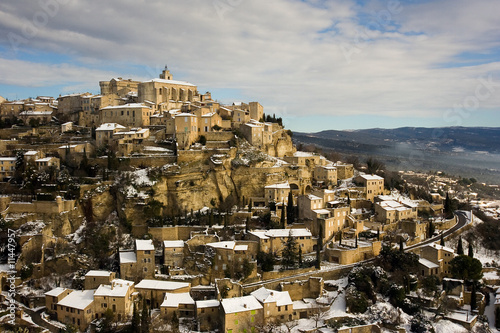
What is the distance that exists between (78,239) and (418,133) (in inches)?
4778

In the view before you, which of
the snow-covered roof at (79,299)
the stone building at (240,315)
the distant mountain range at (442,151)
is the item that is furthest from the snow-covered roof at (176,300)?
the distant mountain range at (442,151)

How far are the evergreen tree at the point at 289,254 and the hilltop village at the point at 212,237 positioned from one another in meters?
0.12

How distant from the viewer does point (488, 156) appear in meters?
109

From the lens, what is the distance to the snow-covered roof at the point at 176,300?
100.0 feet

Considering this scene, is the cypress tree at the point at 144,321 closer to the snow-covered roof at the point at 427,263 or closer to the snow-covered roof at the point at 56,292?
the snow-covered roof at the point at 56,292

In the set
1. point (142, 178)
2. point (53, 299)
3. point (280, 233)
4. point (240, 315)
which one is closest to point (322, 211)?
point (280, 233)

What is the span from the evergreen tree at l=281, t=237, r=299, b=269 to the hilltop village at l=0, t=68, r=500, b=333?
4.7 inches

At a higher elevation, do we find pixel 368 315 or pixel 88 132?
pixel 88 132

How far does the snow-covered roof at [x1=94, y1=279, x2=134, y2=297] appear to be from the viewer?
100.0 feet

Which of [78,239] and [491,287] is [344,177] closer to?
[491,287]

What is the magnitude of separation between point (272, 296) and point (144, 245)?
35.6 feet

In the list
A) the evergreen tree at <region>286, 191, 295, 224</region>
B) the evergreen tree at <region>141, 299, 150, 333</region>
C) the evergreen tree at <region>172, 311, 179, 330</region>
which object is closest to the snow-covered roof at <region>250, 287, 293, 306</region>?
the evergreen tree at <region>172, 311, 179, 330</region>

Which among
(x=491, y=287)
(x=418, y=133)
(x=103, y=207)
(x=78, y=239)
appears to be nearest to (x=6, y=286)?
(x=78, y=239)

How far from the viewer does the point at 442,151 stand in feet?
381
